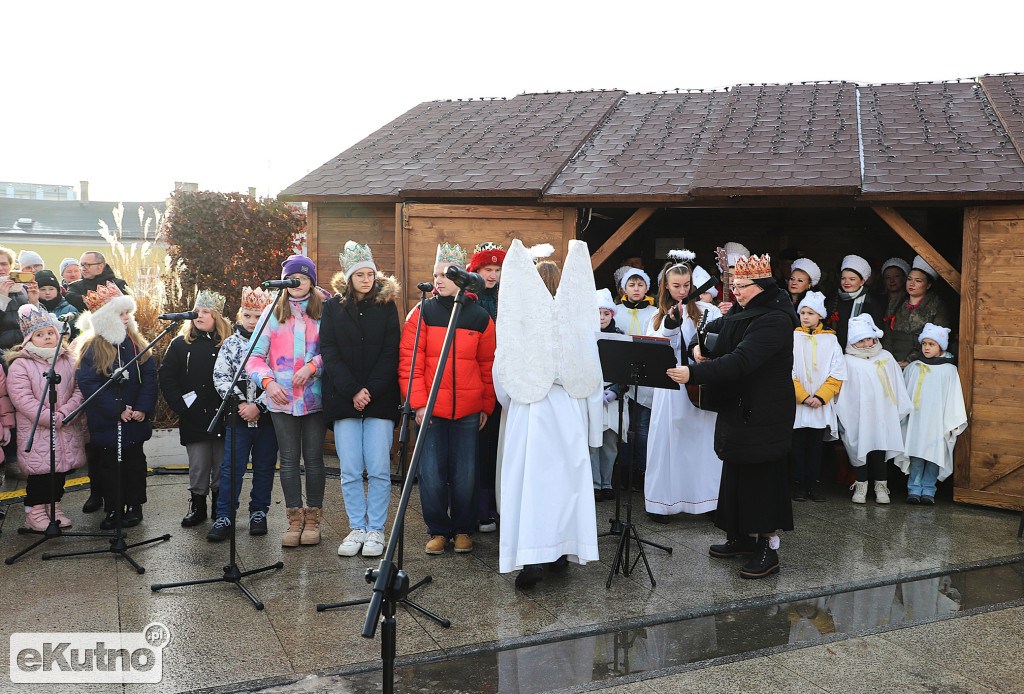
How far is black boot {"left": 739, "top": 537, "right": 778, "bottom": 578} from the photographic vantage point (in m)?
5.34

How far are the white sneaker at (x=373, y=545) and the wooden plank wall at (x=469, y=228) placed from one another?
136 inches

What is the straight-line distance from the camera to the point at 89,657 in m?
3.98

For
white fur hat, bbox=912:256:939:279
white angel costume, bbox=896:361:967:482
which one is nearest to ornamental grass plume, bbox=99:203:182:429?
white angel costume, bbox=896:361:967:482

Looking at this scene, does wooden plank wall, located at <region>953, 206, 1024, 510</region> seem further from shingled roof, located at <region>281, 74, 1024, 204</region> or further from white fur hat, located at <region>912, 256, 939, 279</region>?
white fur hat, located at <region>912, 256, 939, 279</region>

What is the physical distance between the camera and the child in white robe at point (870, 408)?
24.1 ft

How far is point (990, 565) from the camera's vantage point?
574 centimetres

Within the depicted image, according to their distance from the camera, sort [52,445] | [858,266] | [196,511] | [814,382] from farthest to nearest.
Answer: [858,266] < [814,382] < [196,511] < [52,445]

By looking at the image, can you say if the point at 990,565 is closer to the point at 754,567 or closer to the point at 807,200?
the point at 754,567

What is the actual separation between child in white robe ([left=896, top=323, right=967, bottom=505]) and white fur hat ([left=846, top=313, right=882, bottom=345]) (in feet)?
1.41

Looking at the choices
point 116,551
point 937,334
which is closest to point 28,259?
point 116,551

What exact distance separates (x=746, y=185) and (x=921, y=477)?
3156mm

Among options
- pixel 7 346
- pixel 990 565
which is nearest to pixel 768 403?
pixel 990 565

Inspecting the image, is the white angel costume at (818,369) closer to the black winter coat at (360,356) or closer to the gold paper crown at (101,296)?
the black winter coat at (360,356)

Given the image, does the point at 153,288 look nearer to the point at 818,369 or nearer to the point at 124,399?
the point at 124,399
